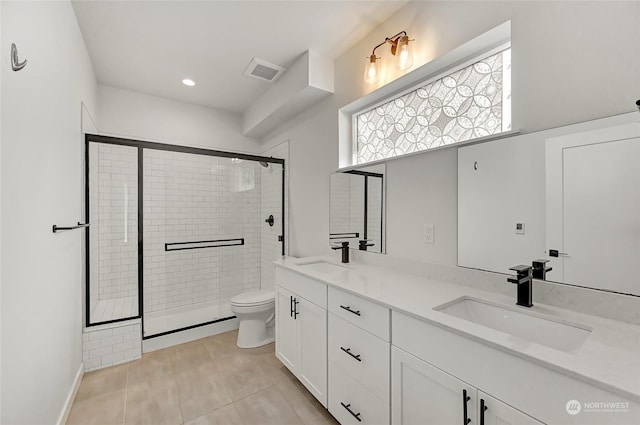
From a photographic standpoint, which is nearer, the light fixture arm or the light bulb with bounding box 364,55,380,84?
the light fixture arm

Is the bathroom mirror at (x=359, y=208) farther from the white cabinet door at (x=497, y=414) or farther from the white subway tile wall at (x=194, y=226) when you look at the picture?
the white subway tile wall at (x=194, y=226)

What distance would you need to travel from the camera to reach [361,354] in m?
1.36

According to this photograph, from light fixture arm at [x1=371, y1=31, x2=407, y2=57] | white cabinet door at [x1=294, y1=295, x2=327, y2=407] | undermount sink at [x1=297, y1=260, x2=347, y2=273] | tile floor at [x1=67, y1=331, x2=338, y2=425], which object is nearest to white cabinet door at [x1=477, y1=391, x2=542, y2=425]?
white cabinet door at [x1=294, y1=295, x2=327, y2=407]

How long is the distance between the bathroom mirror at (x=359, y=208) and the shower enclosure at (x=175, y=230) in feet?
3.22

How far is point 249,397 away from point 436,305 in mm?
1478

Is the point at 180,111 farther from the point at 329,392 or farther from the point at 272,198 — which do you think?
the point at 329,392

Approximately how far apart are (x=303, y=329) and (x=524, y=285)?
4.25 ft

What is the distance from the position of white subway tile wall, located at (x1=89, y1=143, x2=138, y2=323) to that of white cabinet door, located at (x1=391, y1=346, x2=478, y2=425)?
2.49m

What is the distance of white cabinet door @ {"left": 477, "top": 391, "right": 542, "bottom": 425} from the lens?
78cm

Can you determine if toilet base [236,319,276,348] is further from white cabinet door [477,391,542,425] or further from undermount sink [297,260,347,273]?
white cabinet door [477,391,542,425]

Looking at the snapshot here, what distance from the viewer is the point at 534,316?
3.50 feet

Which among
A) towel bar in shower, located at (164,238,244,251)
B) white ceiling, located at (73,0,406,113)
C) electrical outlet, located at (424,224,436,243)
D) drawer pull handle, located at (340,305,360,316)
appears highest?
white ceiling, located at (73,0,406,113)

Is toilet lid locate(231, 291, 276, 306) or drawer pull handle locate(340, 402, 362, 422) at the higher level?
toilet lid locate(231, 291, 276, 306)

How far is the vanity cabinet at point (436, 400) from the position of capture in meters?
0.84
